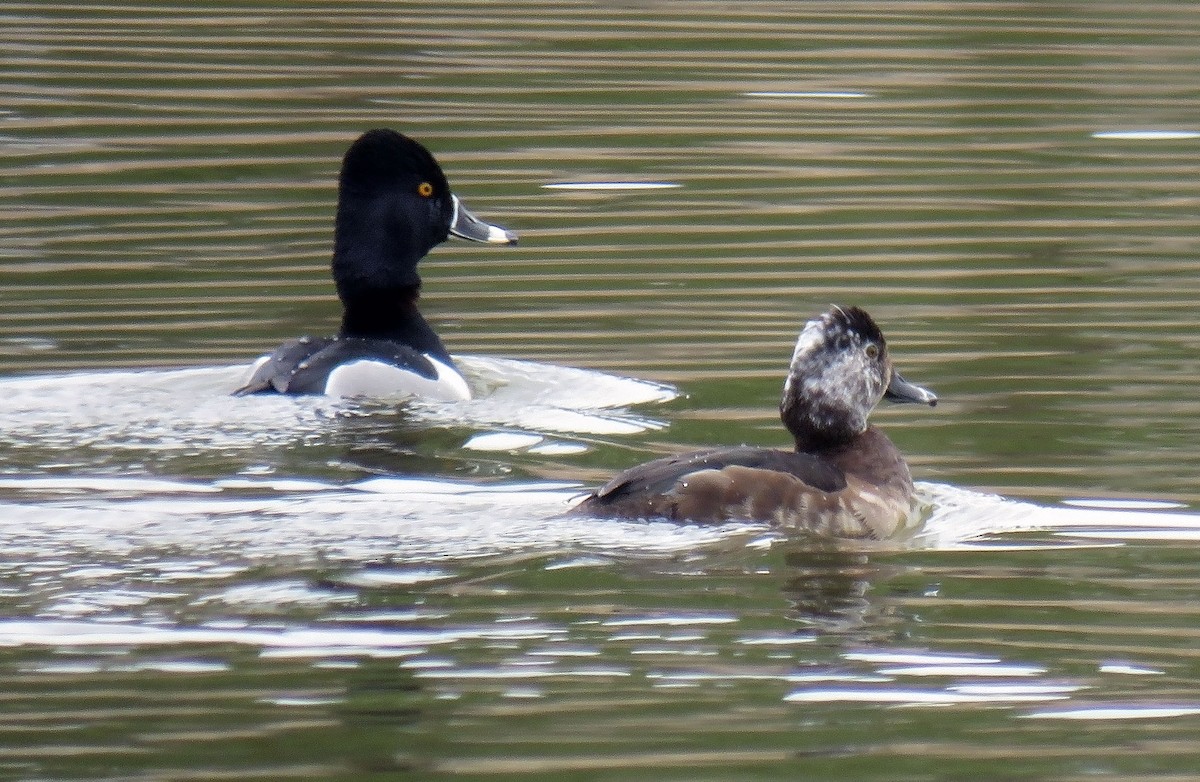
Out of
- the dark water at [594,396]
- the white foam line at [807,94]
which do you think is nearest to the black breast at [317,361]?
the dark water at [594,396]

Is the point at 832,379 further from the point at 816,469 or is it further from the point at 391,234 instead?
the point at 391,234

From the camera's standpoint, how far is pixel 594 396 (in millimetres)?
8789

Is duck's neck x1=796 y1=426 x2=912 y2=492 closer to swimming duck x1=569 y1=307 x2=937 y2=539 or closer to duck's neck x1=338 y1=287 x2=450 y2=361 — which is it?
swimming duck x1=569 y1=307 x2=937 y2=539

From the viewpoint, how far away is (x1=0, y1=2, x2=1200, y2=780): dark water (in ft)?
17.3

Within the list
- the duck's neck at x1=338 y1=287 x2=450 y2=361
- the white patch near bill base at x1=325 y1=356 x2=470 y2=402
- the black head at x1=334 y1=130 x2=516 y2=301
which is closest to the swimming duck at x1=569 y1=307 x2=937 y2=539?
the white patch near bill base at x1=325 y1=356 x2=470 y2=402

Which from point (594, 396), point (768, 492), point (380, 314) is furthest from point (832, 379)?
point (380, 314)

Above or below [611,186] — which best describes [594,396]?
below

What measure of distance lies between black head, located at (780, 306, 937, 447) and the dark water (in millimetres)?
378

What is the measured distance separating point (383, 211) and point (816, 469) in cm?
320

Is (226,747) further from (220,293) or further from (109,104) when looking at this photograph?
(109,104)

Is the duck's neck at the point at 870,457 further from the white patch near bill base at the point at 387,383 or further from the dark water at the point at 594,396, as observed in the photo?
the white patch near bill base at the point at 387,383

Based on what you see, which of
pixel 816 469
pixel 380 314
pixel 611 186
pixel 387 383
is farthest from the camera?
pixel 611 186

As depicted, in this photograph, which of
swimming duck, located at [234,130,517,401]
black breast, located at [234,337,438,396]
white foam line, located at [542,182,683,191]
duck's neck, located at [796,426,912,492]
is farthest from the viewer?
white foam line, located at [542,182,683,191]

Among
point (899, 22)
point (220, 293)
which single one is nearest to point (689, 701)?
point (220, 293)
